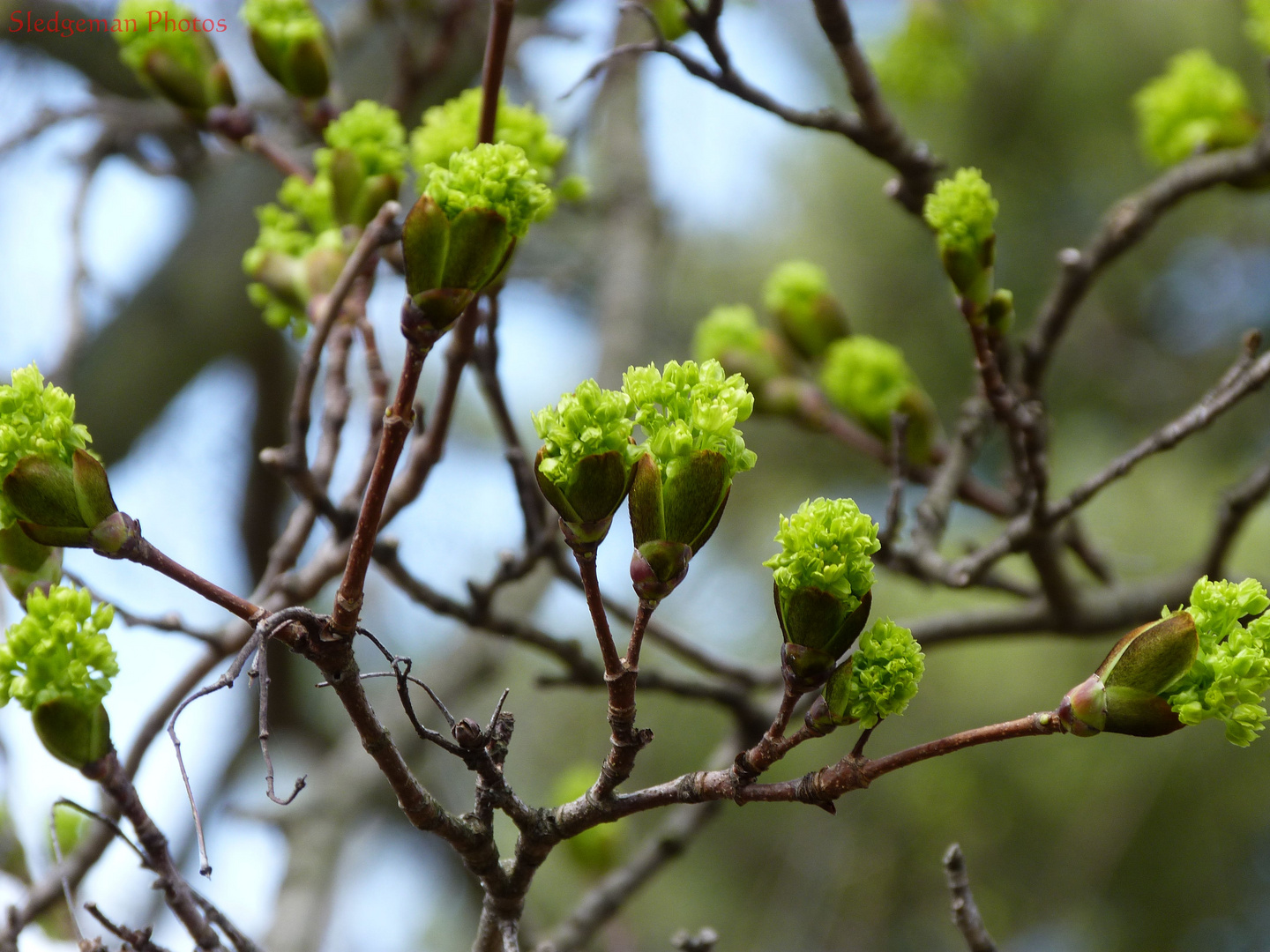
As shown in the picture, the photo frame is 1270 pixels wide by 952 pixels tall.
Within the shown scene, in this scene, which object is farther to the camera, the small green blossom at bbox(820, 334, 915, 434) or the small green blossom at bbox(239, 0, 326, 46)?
the small green blossom at bbox(820, 334, 915, 434)

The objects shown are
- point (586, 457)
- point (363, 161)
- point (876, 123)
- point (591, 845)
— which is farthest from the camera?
point (591, 845)

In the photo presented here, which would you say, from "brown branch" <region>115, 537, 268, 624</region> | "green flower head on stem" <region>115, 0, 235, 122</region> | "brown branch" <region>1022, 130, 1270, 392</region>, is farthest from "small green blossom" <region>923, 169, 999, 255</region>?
"green flower head on stem" <region>115, 0, 235, 122</region>

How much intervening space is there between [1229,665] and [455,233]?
437mm

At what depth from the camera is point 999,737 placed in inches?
20.6

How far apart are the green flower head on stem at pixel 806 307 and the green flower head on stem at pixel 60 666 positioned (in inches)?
34.2

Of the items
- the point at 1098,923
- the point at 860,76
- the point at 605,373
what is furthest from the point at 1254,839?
the point at 860,76

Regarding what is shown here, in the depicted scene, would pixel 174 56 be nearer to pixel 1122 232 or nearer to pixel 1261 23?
pixel 1122 232

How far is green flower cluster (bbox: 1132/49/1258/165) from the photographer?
1248 mm

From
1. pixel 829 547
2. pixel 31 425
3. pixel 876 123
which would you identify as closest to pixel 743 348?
pixel 876 123

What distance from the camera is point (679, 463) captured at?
521 millimetres

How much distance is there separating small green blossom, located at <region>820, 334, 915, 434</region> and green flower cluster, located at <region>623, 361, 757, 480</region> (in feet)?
2.19

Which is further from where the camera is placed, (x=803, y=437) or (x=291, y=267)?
(x=803, y=437)

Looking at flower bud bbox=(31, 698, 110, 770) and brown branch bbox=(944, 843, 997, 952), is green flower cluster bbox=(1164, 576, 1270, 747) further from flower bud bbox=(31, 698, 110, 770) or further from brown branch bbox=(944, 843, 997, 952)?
flower bud bbox=(31, 698, 110, 770)

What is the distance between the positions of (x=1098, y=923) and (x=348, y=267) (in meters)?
2.86
